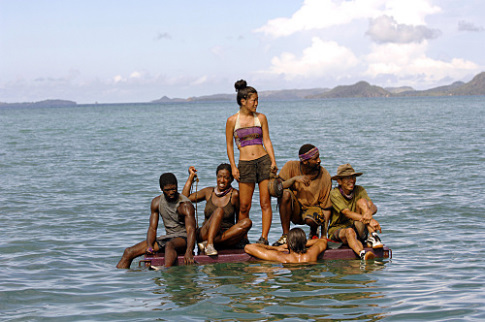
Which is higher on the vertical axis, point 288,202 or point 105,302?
→ point 288,202

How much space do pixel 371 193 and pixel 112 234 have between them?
298 inches

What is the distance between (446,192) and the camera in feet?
54.6

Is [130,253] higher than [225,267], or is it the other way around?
[130,253]

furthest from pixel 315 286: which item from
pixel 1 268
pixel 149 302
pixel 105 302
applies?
pixel 1 268

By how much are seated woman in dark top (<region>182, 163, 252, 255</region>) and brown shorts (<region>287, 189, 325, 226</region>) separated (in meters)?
0.77

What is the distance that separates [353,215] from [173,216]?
2.55 m

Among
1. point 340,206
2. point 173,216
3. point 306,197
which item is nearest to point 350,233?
point 340,206

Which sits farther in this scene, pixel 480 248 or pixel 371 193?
pixel 371 193

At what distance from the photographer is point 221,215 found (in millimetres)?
9000

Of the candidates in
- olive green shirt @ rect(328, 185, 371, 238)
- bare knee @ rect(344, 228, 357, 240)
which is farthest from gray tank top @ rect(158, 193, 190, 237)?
bare knee @ rect(344, 228, 357, 240)

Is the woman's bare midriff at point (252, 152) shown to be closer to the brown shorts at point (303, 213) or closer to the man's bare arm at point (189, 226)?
the brown shorts at point (303, 213)

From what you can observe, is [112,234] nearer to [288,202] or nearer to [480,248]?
[288,202]

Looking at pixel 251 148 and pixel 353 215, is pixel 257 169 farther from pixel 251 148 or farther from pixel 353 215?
pixel 353 215

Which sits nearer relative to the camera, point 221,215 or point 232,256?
point 232,256
